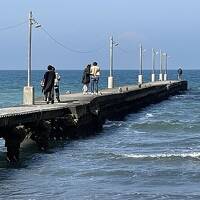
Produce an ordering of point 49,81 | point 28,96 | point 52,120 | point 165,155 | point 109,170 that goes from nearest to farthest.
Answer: point 109,170 < point 165,155 < point 52,120 < point 49,81 < point 28,96

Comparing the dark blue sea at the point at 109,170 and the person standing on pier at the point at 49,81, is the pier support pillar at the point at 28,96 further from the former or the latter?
the dark blue sea at the point at 109,170

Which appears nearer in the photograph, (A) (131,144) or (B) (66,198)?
(B) (66,198)

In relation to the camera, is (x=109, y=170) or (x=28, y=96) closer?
(x=109, y=170)

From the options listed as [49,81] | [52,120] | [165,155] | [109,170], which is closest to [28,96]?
[49,81]

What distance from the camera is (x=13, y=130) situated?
19453 millimetres

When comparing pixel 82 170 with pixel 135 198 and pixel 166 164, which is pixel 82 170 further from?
pixel 135 198

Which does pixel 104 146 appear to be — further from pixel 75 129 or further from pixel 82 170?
pixel 82 170

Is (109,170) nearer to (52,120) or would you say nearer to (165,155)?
(165,155)

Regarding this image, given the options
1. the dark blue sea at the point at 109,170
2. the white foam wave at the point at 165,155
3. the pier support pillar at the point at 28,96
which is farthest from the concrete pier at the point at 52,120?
the white foam wave at the point at 165,155

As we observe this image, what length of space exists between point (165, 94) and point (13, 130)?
4363 centimetres

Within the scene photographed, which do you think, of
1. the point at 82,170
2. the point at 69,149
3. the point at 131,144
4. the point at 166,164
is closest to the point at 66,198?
the point at 82,170

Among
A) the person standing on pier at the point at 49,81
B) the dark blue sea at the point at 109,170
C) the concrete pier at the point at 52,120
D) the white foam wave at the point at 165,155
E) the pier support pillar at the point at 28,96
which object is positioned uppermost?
the person standing on pier at the point at 49,81

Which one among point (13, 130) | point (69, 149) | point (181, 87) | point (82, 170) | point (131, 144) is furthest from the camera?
point (181, 87)

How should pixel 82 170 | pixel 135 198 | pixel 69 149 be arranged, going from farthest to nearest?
pixel 69 149 → pixel 82 170 → pixel 135 198
